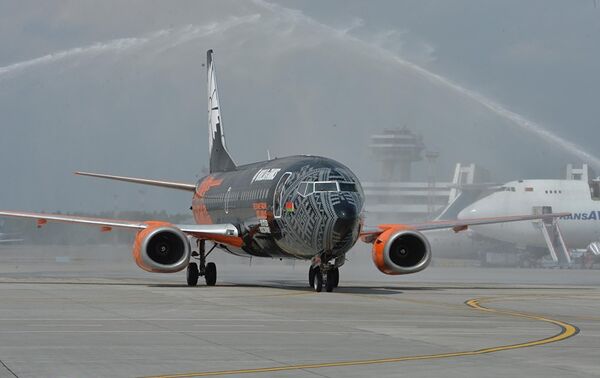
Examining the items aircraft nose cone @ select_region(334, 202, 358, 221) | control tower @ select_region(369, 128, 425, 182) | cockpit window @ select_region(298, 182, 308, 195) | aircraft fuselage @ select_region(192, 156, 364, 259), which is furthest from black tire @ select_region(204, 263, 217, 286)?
control tower @ select_region(369, 128, 425, 182)

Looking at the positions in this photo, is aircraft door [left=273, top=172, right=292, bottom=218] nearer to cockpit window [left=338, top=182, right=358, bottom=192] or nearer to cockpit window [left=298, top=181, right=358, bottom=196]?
cockpit window [left=298, top=181, right=358, bottom=196]

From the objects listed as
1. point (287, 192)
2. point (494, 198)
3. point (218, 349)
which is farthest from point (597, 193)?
point (218, 349)

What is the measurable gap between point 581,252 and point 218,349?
249ft

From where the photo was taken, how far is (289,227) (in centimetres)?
3544

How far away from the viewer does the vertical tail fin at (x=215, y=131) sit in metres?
47.8

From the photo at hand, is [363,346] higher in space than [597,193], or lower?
lower

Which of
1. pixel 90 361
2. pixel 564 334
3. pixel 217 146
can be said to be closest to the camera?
pixel 90 361

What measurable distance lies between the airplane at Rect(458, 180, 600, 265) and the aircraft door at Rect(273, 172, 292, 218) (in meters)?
49.7

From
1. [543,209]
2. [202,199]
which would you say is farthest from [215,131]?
[543,209]

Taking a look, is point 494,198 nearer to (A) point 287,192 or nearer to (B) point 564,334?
(A) point 287,192

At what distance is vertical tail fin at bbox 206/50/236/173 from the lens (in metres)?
47.8

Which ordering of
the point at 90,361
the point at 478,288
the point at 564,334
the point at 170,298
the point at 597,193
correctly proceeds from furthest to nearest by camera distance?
the point at 597,193 < the point at 478,288 < the point at 170,298 < the point at 564,334 < the point at 90,361

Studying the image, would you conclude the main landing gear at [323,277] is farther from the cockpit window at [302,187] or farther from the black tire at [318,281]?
the cockpit window at [302,187]

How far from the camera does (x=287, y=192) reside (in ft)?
117
